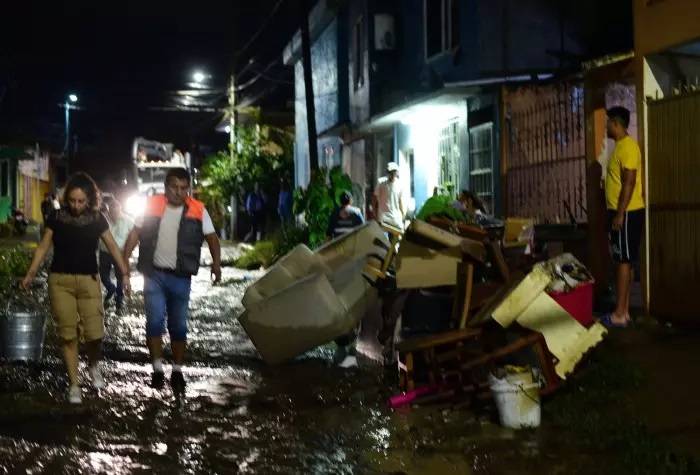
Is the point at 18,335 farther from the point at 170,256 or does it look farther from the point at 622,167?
the point at 622,167

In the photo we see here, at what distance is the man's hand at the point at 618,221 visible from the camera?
812cm

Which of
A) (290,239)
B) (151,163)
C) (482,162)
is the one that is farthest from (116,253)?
(151,163)

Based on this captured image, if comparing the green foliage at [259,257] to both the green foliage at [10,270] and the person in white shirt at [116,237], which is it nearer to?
the green foliage at [10,270]

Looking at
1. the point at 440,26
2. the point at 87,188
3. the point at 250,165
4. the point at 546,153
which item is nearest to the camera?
the point at 87,188

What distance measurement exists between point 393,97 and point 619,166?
11091mm

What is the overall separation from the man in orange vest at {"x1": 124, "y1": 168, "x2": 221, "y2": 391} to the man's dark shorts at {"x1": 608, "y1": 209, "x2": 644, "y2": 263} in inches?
146

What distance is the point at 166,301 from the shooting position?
8039 mm

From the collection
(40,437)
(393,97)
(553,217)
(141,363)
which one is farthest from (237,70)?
(40,437)

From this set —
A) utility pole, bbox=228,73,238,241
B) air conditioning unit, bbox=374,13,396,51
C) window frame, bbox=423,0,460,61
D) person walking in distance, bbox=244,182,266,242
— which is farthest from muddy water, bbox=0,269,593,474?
utility pole, bbox=228,73,238,241

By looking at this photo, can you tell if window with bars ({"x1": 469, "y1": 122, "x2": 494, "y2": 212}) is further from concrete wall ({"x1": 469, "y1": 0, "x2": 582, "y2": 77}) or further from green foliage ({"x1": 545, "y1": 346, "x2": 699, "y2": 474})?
green foliage ({"x1": 545, "y1": 346, "x2": 699, "y2": 474})

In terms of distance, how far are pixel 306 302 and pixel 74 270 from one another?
197 centimetres

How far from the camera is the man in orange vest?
25.9 ft

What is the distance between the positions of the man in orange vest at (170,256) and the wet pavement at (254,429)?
17.0 inches

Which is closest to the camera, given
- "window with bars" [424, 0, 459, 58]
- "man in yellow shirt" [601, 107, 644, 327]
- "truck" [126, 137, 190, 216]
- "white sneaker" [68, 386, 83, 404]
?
"white sneaker" [68, 386, 83, 404]
